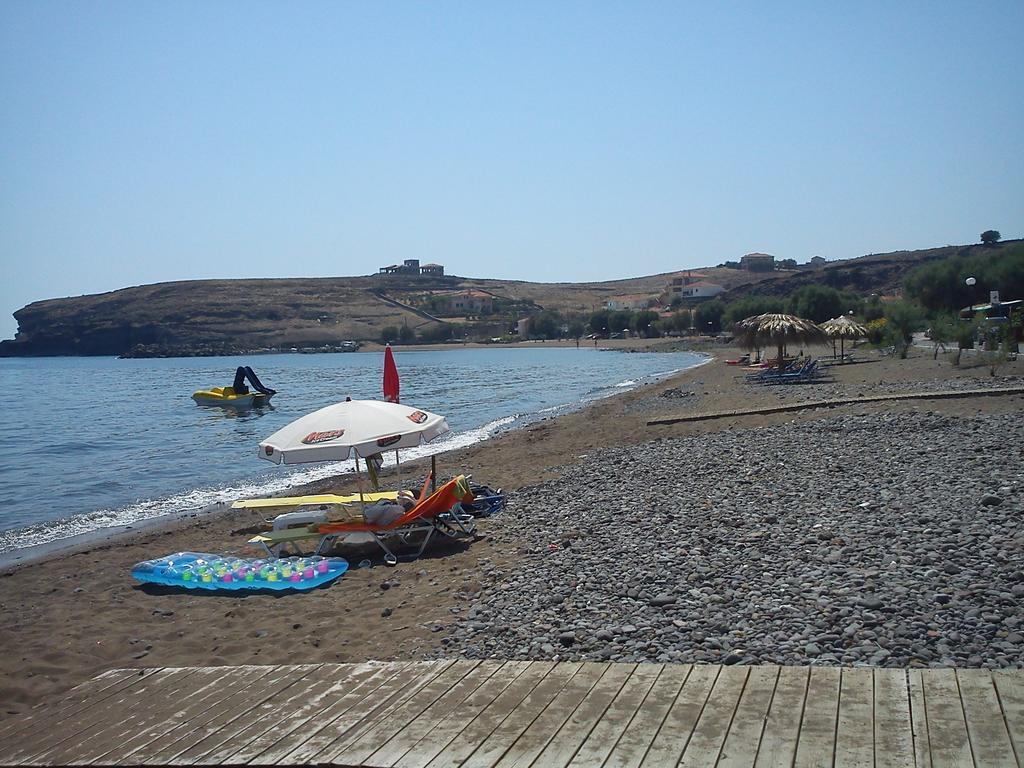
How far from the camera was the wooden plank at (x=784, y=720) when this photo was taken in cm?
338

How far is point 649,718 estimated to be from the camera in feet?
12.7

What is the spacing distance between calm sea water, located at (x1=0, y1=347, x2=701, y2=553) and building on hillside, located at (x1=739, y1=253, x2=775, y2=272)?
428 ft

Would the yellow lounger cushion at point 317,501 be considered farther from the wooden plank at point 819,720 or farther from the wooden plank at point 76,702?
the wooden plank at point 819,720

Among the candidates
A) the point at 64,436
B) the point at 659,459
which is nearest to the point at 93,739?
the point at 659,459

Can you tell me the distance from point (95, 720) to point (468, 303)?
469 feet

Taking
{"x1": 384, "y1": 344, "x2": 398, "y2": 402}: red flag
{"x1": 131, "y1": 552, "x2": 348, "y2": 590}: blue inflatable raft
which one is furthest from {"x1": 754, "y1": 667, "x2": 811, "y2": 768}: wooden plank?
{"x1": 384, "y1": 344, "x2": 398, "y2": 402}: red flag

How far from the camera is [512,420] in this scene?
89.7ft

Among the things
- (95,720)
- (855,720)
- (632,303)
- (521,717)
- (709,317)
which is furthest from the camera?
(632,303)

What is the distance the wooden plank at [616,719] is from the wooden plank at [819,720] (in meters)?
0.74

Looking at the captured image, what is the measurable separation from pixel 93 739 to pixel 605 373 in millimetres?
48821

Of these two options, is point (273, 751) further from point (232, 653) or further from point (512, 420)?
point (512, 420)

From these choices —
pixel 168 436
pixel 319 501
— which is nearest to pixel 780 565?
pixel 319 501

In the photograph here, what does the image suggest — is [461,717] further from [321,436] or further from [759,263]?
[759,263]

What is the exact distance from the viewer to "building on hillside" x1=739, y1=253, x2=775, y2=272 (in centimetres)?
17812
